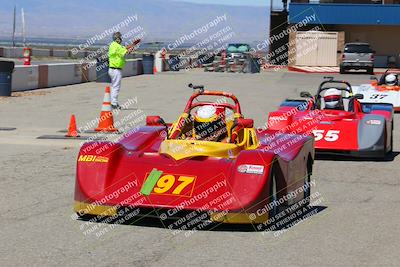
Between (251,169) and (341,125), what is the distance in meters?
5.56

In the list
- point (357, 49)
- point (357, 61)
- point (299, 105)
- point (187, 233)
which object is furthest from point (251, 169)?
point (357, 49)

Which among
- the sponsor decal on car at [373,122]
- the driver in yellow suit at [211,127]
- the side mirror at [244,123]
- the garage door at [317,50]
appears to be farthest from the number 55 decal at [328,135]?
the garage door at [317,50]

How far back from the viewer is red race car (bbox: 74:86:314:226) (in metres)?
7.46

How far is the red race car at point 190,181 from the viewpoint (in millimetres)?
7465

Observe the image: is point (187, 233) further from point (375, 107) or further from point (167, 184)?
point (375, 107)

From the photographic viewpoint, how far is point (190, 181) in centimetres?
771

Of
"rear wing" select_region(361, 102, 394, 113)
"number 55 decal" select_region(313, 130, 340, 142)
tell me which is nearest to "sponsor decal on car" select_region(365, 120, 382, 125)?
"number 55 decal" select_region(313, 130, 340, 142)

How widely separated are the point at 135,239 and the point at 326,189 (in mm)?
3584

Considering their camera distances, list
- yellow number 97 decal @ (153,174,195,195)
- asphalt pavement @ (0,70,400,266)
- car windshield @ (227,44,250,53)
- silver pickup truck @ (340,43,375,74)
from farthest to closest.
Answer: car windshield @ (227,44,250,53), silver pickup truck @ (340,43,375,74), yellow number 97 decal @ (153,174,195,195), asphalt pavement @ (0,70,400,266)

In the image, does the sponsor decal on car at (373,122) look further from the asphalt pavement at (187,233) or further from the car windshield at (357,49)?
the car windshield at (357,49)

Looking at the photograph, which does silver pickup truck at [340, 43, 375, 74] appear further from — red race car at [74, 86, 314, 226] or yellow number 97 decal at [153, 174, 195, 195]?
yellow number 97 decal at [153, 174, 195, 195]

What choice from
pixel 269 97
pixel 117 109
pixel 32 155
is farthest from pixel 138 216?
pixel 269 97

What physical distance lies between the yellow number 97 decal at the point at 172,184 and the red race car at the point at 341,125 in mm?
4627

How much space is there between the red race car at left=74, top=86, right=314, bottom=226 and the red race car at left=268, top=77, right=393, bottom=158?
152 inches
